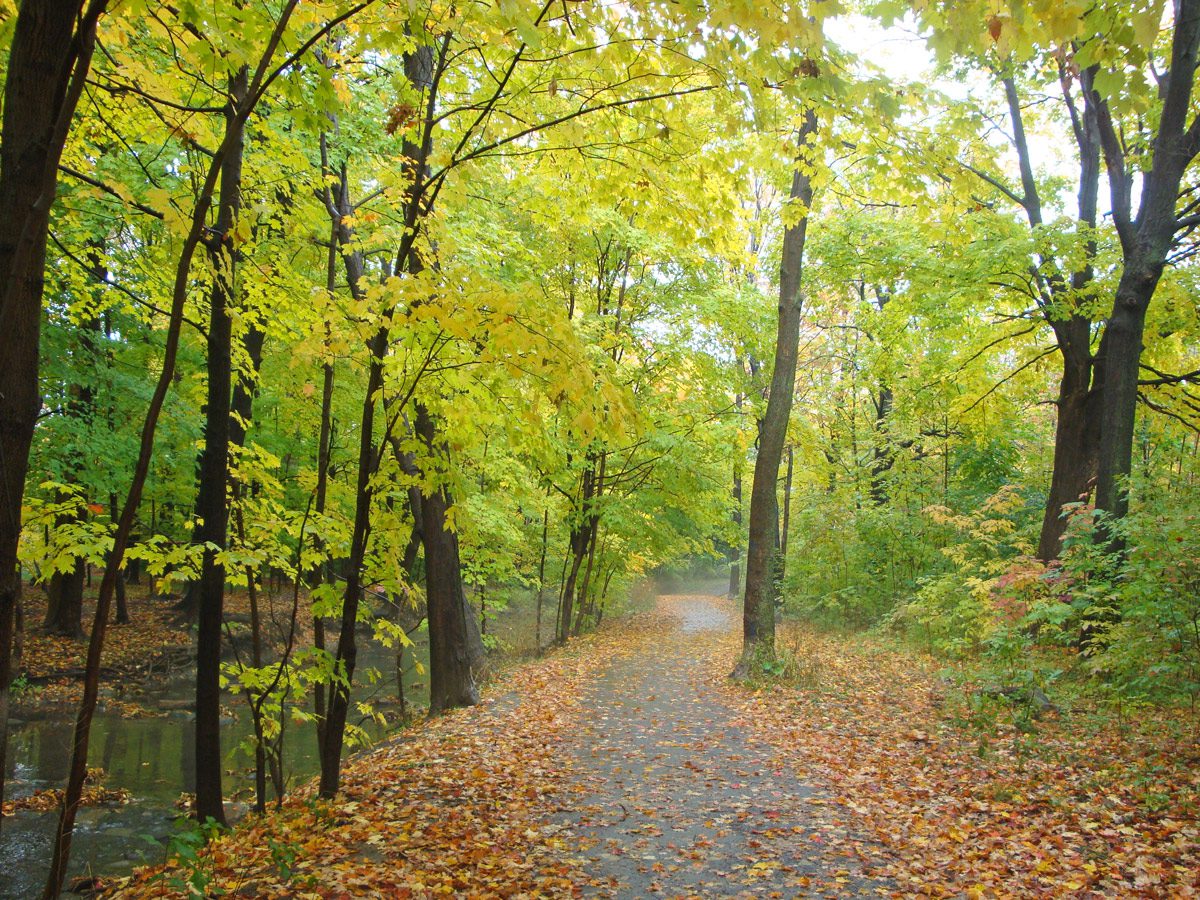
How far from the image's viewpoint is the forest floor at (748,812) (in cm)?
393

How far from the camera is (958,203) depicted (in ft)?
17.0

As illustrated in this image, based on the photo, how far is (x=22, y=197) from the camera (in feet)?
8.52

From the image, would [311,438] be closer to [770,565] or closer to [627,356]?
[627,356]

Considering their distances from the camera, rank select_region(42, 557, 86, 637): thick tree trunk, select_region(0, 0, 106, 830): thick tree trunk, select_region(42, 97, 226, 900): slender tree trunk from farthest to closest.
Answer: select_region(42, 557, 86, 637): thick tree trunk → select_region(42, 97, 226, 900): slender tree trunk → select_region(0, 0, 106, 830): thick tree trunk

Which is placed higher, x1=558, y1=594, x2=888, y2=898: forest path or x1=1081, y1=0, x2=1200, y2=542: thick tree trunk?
x1=1081, y1=0, x2=1200, y2=542: thick tree trunk

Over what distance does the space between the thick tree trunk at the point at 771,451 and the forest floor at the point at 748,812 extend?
2328 millimetres

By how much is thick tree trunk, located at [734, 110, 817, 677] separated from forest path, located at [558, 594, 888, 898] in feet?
5.53

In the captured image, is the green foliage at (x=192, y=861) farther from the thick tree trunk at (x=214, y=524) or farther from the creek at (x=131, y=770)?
the thick tree trunk at (x=214, y=524)

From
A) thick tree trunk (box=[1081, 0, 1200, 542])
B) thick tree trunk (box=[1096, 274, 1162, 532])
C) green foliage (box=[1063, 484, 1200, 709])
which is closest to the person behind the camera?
green foliage (box=[1063, 484, 1200, 709])

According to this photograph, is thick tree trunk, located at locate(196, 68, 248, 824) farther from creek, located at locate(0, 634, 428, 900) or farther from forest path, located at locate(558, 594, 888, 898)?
forest path, located at locate(558, 594, 888, 898)

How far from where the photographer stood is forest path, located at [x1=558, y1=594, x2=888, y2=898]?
4.11 m

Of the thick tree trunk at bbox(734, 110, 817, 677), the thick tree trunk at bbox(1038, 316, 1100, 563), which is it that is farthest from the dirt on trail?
the thick tree trunk at bbox(1038, 316, 1100, 563)

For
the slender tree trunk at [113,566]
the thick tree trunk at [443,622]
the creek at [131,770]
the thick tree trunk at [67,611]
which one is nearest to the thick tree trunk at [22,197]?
the slender tree trunk at [113,566]

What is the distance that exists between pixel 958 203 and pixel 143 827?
9108 mm
